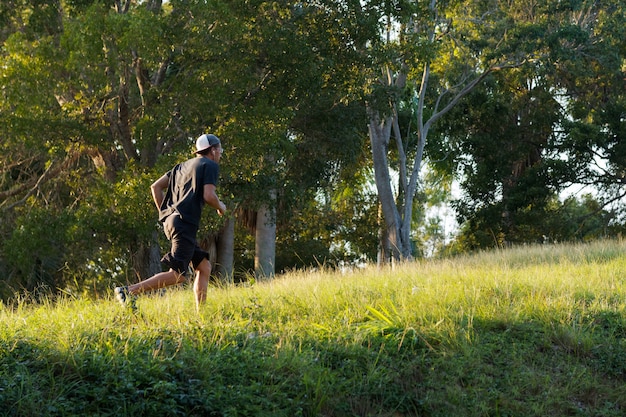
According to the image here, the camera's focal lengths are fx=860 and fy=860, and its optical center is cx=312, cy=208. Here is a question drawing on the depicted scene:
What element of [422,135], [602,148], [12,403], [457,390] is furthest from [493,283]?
[602,148]

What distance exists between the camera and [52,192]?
21.5m

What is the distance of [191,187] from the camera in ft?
26.2

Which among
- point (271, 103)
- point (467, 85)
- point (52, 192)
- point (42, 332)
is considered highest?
A: point (467, 85)

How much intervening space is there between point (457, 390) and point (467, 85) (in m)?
21.4

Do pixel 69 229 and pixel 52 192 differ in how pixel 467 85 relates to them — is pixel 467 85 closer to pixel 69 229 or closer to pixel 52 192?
pixel 52 192

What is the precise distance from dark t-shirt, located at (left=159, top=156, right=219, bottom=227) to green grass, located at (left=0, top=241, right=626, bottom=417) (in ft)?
3.01

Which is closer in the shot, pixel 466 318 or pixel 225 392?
pixel 225 392

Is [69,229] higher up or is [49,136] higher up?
[49,136]

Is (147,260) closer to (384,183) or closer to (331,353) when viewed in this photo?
(384,183)

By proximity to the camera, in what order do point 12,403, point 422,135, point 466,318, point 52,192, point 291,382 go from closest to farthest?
1. point 12,403
2. point 291,382
3. point 466,318
4. point 52,192
5. point 422,135

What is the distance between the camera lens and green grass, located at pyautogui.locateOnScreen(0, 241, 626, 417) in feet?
19.0

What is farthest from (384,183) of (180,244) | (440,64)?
(180,244)

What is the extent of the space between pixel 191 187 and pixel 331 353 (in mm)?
2132

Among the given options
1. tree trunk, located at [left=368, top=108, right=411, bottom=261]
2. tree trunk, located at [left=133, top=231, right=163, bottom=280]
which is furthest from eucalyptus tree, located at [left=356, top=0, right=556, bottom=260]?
tree trunk, located at [left=133, top=231, right=163, bottom=280]
